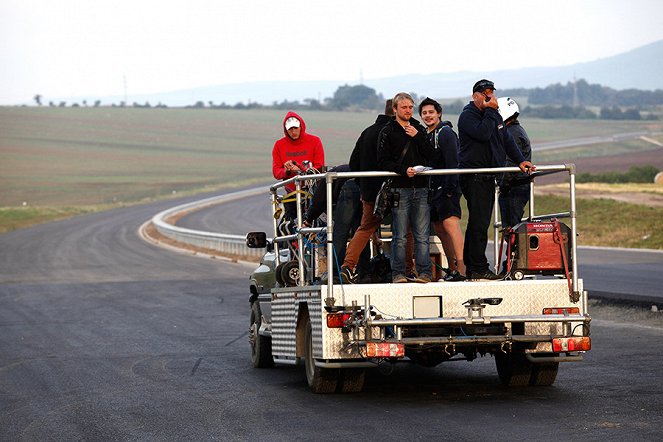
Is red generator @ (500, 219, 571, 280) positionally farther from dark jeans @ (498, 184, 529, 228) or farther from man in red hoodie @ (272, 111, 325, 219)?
man in red hoodie @ (272, 111, 325, 219)

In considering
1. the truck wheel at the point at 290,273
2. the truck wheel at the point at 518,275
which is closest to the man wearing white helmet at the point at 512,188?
the truck wheel at the point at 518,275

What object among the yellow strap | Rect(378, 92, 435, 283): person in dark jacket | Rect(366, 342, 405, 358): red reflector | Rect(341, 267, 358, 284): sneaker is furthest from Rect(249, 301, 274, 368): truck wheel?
Rect(366, 342, 405, 358): red reflector

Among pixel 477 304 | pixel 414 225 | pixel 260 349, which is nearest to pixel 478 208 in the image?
pixel 414 225

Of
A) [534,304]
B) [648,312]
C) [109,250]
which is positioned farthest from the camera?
[109,250]

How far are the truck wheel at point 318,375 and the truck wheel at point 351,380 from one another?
2.4 inches

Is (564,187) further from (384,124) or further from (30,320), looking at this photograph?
(384,124)

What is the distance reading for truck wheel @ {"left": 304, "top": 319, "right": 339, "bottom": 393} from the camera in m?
11.9

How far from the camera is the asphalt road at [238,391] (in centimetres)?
992

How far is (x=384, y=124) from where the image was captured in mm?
12039

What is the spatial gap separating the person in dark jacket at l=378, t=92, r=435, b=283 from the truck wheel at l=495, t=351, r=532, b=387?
3.85 feet

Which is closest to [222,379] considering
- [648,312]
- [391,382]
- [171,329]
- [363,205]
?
[391,382]

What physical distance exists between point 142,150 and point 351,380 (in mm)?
132635

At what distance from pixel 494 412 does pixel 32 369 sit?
643 cm

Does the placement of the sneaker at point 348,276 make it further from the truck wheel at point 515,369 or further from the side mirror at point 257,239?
the side mirror at point 257,239
